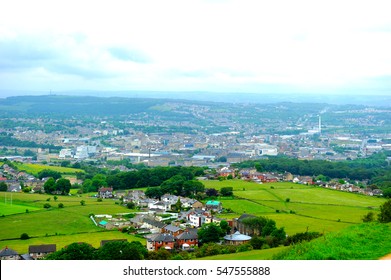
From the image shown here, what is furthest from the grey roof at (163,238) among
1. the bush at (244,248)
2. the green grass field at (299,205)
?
the green grass field at (299,205)

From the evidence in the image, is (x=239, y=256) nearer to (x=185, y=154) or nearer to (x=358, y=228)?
(x=358, y=228)

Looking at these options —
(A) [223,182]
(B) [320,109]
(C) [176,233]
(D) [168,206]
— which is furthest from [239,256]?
(B) [320,109]

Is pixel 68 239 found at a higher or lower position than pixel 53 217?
higher

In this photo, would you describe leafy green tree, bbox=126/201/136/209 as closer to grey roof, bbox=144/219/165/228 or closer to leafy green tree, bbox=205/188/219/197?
leafy green tree, bbox=205/188/219/197

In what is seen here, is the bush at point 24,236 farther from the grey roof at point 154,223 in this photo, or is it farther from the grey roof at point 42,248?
the grey roof at point 154,223

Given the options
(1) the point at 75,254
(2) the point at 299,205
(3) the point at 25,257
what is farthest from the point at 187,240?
(2) the point at 299,205

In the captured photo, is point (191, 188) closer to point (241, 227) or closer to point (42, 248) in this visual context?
point (241, 227)
